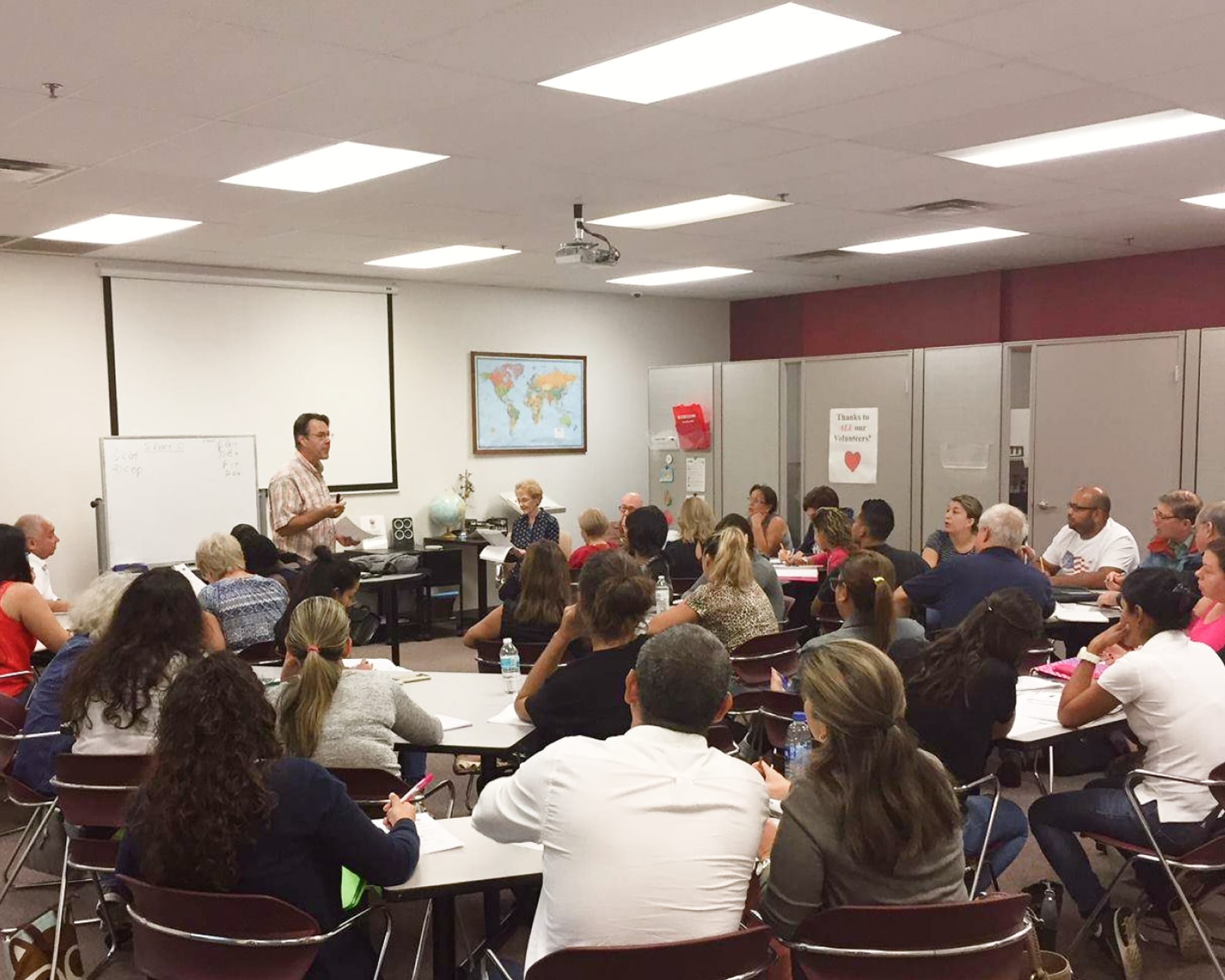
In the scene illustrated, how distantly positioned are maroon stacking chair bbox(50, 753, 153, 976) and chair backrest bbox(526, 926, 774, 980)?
1.73 meters

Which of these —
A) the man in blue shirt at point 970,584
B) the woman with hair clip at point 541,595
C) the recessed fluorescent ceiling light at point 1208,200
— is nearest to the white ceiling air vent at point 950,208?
the recessed fluorescent ceiling light at point 1208,200

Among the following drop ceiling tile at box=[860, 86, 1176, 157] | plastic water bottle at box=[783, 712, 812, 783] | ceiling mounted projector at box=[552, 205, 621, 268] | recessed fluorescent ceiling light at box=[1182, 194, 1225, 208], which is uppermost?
recessed fluorescent ceiling light at box=[1182, 194, 1225, 208]

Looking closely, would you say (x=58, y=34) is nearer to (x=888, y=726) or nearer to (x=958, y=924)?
(x=888, y=726)

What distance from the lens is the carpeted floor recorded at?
364 centimetres

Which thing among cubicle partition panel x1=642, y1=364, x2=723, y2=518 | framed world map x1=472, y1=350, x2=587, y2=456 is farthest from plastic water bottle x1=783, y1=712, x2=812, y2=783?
framed world map x1=472, y1=350, x2=587, y2=456

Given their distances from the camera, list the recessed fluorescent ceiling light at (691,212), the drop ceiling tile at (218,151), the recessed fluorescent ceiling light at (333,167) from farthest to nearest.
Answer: the recessed fluorescent ceiling light at (691,212) → the recessed fluorescent ceiling light at (333,167) → the drop ceiling tile at (218,151)

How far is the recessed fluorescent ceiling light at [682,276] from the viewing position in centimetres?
935

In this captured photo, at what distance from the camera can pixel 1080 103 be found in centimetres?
444

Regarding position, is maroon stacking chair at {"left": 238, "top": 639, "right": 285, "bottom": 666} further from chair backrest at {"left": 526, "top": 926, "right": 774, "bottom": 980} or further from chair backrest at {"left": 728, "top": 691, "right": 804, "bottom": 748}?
chair backrest at {"left": 526, "top": 926, "right": 774, "bottom": 980}

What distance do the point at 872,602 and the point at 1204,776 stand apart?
117 centimetres

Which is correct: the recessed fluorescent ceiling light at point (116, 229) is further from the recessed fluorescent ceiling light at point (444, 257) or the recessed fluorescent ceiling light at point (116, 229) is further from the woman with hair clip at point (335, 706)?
the woman with hair clip at point (335, 706)

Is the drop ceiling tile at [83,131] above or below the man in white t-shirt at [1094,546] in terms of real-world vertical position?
above

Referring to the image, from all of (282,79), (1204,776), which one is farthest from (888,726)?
(282,79)

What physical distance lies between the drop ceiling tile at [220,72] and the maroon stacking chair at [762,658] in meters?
2.86
